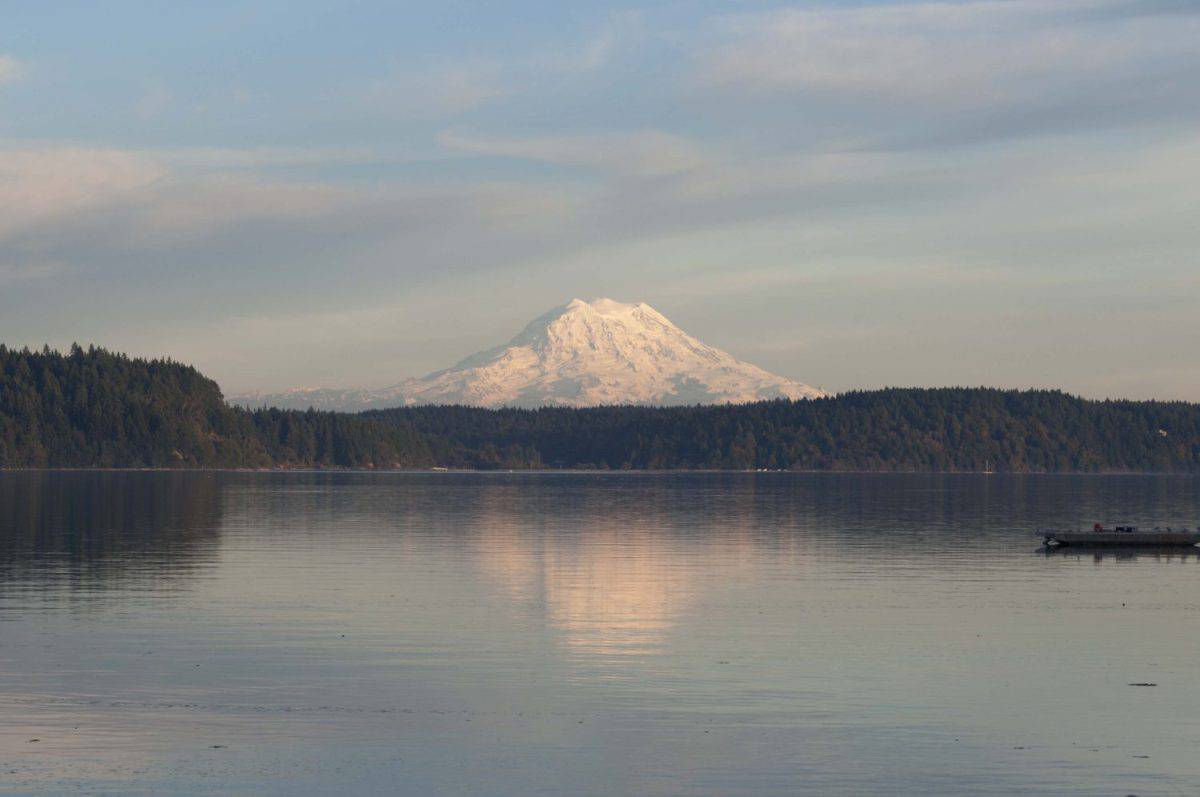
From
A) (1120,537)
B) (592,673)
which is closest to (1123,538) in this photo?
(1120,537)

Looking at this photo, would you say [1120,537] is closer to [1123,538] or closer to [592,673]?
[1123,538]

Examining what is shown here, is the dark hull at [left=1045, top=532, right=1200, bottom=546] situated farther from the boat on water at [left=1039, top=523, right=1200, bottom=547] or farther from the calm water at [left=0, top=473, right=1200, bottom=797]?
the calm water at [left=0, top=473, right=1200, bottom=797]

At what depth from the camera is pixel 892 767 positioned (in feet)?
110

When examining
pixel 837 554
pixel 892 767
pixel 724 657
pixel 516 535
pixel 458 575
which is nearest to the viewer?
pixel 892 767

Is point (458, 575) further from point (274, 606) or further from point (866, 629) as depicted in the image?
point (866, 629)

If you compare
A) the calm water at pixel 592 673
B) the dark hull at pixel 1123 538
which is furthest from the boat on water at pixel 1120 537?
the calm water at pixel 592 673

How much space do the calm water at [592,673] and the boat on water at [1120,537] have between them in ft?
37.5

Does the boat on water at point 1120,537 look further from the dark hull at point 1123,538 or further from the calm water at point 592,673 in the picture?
the calm water at point 592,673

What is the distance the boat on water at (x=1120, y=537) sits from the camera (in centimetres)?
10812

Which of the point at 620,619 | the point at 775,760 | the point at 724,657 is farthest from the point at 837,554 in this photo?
the point at 775,760

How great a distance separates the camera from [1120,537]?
358 ft

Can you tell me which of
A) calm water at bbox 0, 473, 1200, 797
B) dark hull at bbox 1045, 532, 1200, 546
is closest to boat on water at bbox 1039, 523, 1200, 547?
dark hull at bbox 1045, 532, 1200, 546

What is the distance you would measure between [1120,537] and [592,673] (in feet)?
239

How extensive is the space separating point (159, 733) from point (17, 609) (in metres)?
27.1
